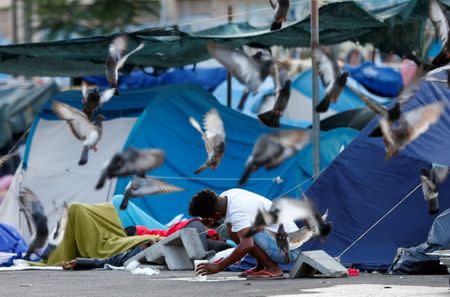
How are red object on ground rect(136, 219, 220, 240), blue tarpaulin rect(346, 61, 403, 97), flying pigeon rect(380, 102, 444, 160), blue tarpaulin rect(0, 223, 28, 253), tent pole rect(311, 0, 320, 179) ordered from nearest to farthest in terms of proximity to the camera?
flying pigeon rect(380, 102, 444, 160)
tent pole rect(311, 0, 320, 179)
red object on ground rect(136, 219, 220, 240)
blue tarpaulin rect(0, 223, 28, 253)
blue tarpaulin rect(346, 61, 403, 97)

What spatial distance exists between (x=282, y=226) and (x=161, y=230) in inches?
144

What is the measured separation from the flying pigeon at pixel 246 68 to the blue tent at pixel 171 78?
35.6 feet

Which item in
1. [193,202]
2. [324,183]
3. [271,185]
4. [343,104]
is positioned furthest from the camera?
[343,104]

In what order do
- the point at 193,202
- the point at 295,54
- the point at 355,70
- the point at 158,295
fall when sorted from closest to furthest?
the point at 158,295, the point at 193,202, the point at 355,70, the point at 295,54

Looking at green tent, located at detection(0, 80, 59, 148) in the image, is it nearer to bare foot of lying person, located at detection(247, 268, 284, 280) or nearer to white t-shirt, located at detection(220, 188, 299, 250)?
bare foot of lying person, located at detection(247, 268, 284, 280)

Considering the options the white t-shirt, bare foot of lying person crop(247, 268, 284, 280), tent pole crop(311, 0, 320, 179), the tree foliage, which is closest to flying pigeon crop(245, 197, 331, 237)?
the white t-shirt

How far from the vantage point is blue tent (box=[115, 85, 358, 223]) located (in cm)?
1630

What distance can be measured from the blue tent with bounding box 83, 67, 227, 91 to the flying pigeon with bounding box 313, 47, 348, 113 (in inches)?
432

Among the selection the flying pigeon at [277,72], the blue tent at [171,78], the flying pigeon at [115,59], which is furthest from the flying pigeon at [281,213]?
the blue tent at [171,78]

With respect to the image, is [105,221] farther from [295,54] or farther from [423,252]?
[295,54]

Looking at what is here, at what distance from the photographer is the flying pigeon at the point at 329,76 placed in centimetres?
1014

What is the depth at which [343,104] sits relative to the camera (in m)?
22.4

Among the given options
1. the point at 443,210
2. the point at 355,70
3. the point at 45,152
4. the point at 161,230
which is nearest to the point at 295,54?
the point at 355,70

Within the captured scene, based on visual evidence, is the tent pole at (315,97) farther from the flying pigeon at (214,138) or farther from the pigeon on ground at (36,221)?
the pigeon on ground at (36,221)
